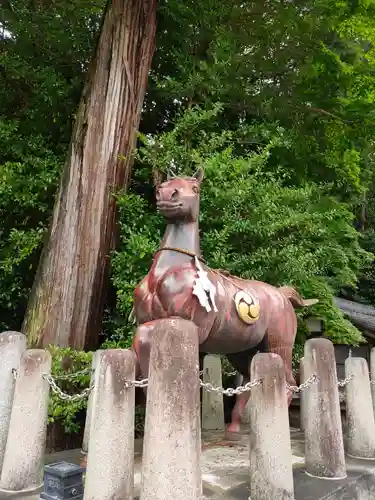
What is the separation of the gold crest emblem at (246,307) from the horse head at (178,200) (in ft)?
2.91

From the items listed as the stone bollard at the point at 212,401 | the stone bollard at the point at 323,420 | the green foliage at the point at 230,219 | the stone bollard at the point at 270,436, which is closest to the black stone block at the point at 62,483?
the stone bollard at the point at 270,436

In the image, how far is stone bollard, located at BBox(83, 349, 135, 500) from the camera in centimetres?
304

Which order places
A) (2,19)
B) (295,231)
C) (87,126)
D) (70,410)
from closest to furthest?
(70,410) < (87,126) < (295,231) < (2,19)

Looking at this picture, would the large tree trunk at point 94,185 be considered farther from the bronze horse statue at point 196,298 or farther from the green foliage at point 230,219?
the bronze horse statue at point 196,298

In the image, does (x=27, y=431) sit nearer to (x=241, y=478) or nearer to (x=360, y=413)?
(x=241, y=478)

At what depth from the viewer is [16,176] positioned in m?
6.71

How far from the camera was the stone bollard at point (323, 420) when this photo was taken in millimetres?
3904

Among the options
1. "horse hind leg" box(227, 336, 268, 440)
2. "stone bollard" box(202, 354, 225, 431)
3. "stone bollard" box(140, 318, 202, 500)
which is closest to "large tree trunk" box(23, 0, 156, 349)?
"stone bollard" box(202, 354, 225, 431)

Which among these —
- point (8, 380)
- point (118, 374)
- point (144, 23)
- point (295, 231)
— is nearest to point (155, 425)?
point (118, 374)

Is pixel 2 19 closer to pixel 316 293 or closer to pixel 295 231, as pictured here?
pixel 295 231

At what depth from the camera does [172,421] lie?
2.83 meters

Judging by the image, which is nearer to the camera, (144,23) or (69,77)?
(144,23)

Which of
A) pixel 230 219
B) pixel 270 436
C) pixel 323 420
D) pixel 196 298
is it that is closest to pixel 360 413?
pixel 323 420

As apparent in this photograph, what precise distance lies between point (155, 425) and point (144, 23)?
20.7 feet
